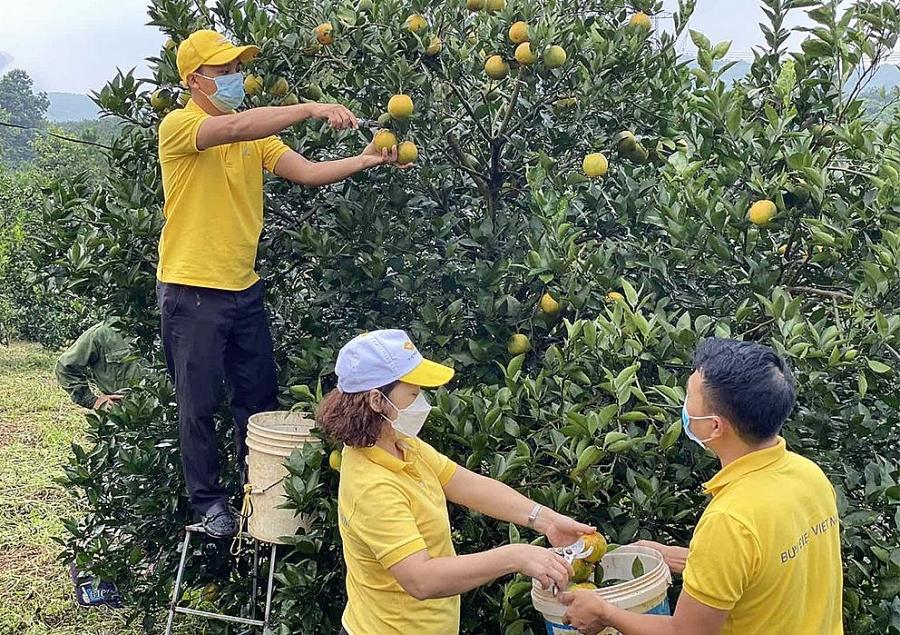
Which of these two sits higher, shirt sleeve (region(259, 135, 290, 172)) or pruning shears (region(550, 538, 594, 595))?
shirt sleeve (region(259, 135, 290, 172))

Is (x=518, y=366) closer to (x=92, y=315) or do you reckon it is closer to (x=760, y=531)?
(x=760, y=531)

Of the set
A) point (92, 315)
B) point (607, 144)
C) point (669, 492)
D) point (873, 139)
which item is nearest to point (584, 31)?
point (607, 144)

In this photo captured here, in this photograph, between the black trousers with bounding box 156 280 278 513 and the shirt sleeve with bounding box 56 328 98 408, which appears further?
the shirt sleeve with bounding box 56 328 98 408

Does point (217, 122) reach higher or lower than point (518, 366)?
higher

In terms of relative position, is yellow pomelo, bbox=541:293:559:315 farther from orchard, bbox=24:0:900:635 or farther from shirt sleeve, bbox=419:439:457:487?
shirt sleeve, bbox=419:439:457:487

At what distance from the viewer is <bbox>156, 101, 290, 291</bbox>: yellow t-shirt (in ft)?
11.3

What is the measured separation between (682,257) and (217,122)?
5.28 ft

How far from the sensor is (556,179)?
3.54 m

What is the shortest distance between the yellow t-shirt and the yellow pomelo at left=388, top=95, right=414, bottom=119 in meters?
0.55

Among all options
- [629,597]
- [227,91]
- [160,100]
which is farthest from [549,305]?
[160,100]

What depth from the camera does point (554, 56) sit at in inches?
136

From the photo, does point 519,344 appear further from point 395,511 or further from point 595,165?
point 395,511

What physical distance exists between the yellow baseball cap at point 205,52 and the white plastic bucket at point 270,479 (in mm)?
1276

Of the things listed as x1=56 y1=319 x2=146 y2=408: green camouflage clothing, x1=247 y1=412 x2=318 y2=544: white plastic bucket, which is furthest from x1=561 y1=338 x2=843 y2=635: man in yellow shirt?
x1=56 y1=319 x2=146 y2=408: green camouflage clothing
